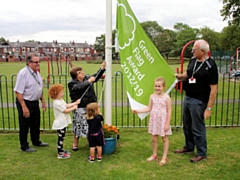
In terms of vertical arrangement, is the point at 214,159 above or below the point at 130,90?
Answer: below

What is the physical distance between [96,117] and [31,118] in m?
1.44

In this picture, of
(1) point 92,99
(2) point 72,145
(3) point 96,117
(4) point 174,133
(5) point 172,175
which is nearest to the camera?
(5) point 172,175

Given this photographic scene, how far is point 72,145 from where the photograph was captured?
5.25 m

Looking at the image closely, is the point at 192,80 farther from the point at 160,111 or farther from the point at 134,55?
the point at 134,55

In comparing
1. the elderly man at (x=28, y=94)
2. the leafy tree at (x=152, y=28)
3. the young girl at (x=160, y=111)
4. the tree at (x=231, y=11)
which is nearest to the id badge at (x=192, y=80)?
the young girl at (x=160, y=111)

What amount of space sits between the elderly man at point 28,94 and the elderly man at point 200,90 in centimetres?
257

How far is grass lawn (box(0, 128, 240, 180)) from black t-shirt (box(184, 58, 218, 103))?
113 cm

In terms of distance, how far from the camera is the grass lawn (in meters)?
3.88

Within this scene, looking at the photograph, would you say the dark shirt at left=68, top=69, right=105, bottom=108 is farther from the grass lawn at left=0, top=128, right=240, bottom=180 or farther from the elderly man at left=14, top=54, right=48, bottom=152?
the grass lawn at left=0, top=128, right=240, bottom=180

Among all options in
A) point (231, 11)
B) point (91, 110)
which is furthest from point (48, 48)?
point (91, 110)

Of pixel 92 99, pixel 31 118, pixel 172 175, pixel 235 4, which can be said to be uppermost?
pixel 235 4

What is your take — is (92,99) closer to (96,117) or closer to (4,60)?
(96,117)

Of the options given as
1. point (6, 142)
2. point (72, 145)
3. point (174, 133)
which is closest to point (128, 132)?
point (174, 133)

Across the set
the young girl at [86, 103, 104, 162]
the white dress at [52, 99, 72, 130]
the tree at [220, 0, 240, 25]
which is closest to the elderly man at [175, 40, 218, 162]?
the young girl at [86, 103, 104, 162]
